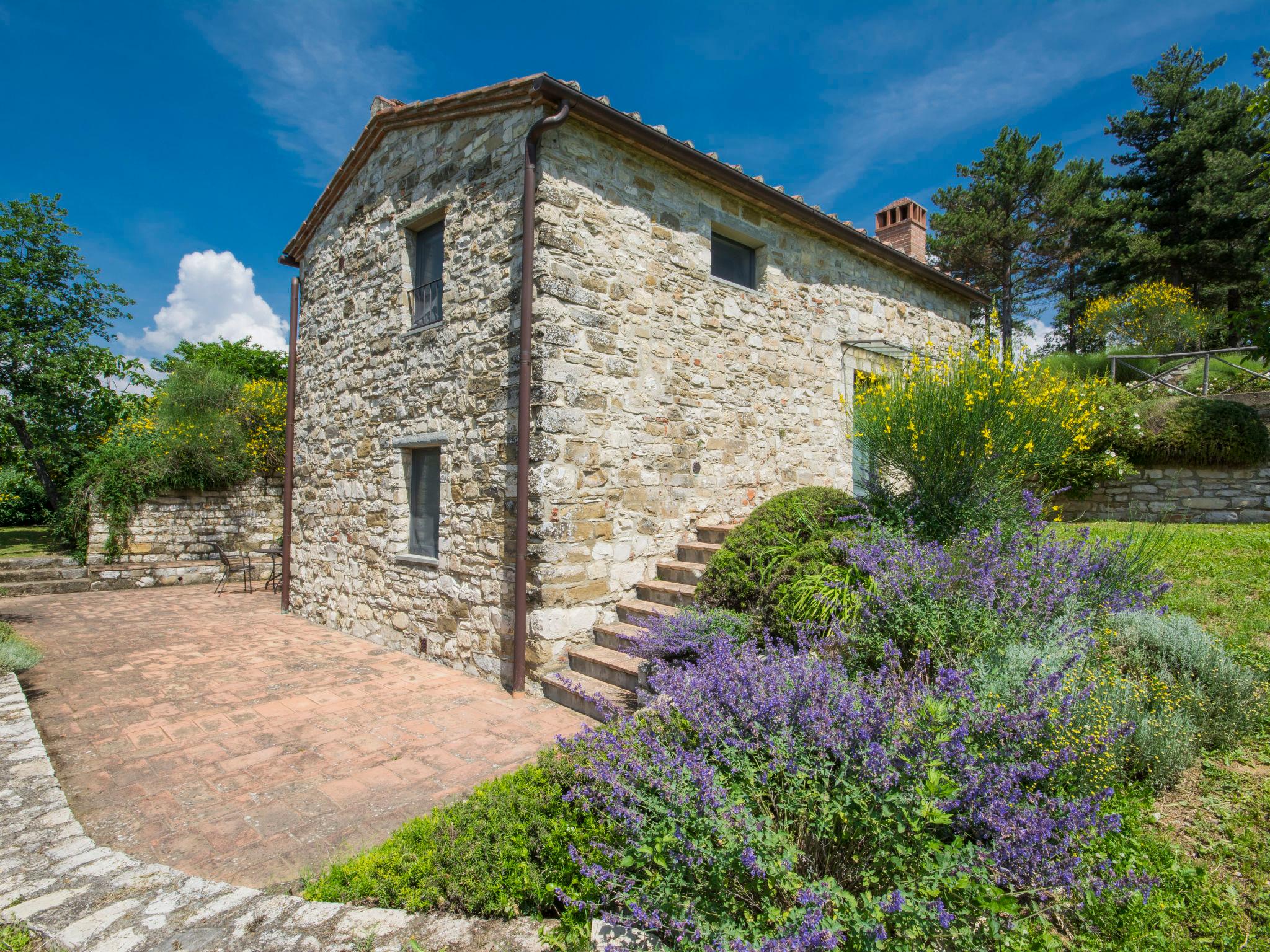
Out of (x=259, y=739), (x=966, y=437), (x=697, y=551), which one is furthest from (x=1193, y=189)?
(x=259, y=739)

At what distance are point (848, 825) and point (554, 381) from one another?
4.05 meters

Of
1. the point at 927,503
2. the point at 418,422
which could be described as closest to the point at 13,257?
the point at 418,422

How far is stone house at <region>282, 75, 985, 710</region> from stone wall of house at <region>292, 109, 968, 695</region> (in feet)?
0.09

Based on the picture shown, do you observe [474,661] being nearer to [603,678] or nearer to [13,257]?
[603,678]

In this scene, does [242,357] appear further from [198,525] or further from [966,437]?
[966,437]

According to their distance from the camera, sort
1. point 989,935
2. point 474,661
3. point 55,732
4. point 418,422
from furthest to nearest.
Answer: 1. point 418,422
2. point 474,661
3. point 55,732
4. point 989,935

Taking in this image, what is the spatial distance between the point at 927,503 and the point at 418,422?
5201 millimetres

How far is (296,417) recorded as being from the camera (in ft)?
30.5

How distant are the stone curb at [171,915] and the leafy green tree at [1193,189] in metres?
20.5

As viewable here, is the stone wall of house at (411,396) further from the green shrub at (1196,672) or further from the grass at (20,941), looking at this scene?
the green shrub at (1196,672)

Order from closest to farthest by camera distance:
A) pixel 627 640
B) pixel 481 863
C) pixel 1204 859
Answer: pixel 1204 859, pixel 481 863, pixel 627 640

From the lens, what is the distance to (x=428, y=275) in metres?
7.05

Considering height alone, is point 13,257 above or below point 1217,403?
above

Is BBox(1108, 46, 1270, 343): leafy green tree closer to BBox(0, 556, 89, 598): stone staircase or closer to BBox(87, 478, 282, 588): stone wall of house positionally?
BBox(87, 478, 282, 588): stone wall of house
